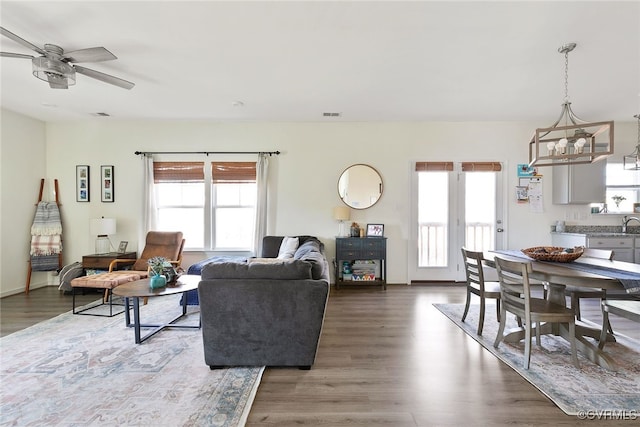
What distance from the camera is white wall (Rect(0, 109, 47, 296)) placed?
14.3 feet

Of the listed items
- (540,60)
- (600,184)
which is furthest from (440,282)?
(540,60)

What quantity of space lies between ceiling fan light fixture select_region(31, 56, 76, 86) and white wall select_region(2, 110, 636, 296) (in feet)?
7.60

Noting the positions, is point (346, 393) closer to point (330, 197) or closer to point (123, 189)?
point (330, 197)

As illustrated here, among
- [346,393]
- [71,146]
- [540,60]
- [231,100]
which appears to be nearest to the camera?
[346,393]

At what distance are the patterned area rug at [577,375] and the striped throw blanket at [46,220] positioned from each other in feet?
20.3

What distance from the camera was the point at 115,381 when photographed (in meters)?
2.12

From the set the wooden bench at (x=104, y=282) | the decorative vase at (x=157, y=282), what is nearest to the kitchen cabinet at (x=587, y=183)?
the decorative vase at (x=157, y=282)

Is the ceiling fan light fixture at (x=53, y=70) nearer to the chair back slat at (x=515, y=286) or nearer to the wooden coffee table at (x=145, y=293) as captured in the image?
the wooden coffee table at (x=145, y=293)

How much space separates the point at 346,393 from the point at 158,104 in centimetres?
435

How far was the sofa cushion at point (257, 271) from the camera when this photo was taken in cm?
222

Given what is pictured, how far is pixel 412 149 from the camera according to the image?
5.03 metres

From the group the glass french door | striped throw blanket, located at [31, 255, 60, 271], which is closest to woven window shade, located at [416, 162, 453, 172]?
the glass french door

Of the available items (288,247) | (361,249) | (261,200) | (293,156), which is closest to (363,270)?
(361,249)

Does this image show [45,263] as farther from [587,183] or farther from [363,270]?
[587,183]
